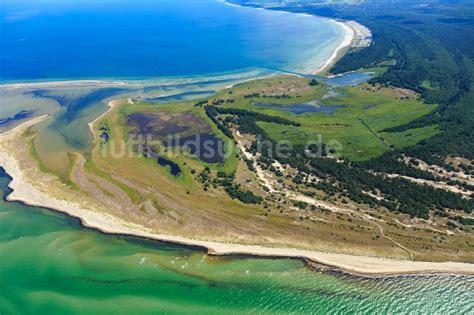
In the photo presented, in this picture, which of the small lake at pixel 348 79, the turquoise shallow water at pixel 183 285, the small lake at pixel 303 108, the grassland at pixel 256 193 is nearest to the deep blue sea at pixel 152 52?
the small lake at pixel 348 79

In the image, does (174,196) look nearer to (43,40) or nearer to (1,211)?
(1,211)

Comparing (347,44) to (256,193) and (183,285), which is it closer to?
(256,193)

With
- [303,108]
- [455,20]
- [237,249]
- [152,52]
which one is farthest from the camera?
[455,20]

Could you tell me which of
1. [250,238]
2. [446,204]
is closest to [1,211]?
[250,238]

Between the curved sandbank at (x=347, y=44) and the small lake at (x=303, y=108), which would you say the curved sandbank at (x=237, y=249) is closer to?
the small lake at (x=303, y=108)

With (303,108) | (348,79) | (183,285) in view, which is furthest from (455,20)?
(183,285)
